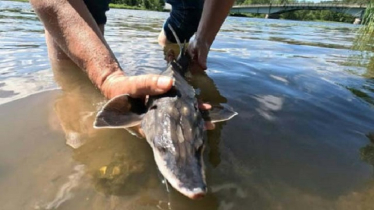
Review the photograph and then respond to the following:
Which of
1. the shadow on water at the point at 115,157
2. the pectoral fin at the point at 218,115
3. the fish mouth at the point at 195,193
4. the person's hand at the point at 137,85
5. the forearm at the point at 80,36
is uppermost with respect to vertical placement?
the forearm at the point at 80,36

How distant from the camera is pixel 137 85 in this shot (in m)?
2.07

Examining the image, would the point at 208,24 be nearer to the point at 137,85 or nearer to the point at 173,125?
the point at 137,85

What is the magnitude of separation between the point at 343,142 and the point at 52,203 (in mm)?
2049

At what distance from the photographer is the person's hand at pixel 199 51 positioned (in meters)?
3.95

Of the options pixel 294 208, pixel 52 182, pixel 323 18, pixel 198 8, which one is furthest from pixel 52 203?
pixel 323 18

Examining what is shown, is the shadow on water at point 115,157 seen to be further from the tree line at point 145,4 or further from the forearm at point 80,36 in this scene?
the tree line at point 145,4

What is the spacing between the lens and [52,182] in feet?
5.84

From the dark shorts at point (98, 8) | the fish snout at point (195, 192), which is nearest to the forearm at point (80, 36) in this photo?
the fish snout at point (195, 192)

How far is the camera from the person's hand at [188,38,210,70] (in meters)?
3.95

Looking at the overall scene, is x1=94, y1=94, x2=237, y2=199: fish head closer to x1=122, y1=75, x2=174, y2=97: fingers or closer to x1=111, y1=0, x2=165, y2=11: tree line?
x1=122, y1=75, x2=174, y2=97: fingers

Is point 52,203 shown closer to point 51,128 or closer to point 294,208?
point 51,128

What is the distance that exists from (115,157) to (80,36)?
3.05 ft

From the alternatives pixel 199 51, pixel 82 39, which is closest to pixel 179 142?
pixel 82 39

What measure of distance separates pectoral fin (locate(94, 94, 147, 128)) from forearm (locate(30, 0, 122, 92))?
0.26 m
